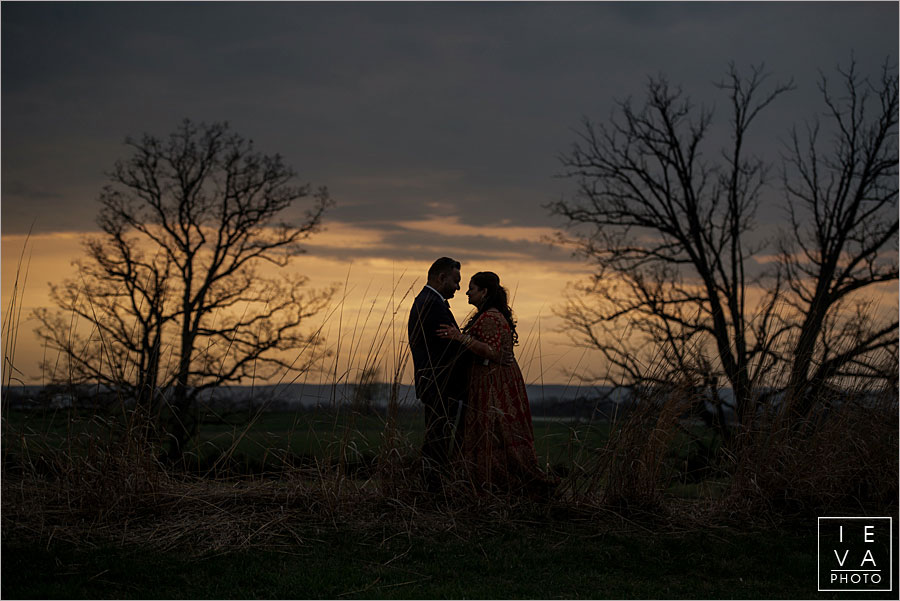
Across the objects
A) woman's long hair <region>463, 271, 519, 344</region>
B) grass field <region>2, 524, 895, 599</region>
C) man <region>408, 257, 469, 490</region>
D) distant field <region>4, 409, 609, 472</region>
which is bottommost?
grass field <region>2, 524, 895, 599</region>

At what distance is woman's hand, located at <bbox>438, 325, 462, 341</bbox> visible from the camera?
5.31 meters

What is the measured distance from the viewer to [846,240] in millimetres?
15062

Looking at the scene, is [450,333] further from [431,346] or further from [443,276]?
[443,276]

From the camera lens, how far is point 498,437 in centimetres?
547

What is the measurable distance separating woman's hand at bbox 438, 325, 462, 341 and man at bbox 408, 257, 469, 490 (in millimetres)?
53

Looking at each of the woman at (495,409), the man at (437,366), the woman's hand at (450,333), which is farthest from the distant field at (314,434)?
the woman's hand at (450,333)

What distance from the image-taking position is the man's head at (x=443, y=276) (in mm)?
5672

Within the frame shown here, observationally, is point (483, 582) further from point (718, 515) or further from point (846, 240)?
point (846, 240)

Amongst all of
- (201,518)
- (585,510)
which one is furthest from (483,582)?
(201,518)

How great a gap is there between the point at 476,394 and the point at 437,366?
1.43 feet

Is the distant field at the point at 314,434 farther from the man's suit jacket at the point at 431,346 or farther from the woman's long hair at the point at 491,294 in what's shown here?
the woman's long hair at the point at 491,294

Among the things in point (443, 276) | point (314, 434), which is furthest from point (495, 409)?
point (314, 434)

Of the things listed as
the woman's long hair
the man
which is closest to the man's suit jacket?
the man

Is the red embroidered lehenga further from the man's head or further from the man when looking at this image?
the man's head
